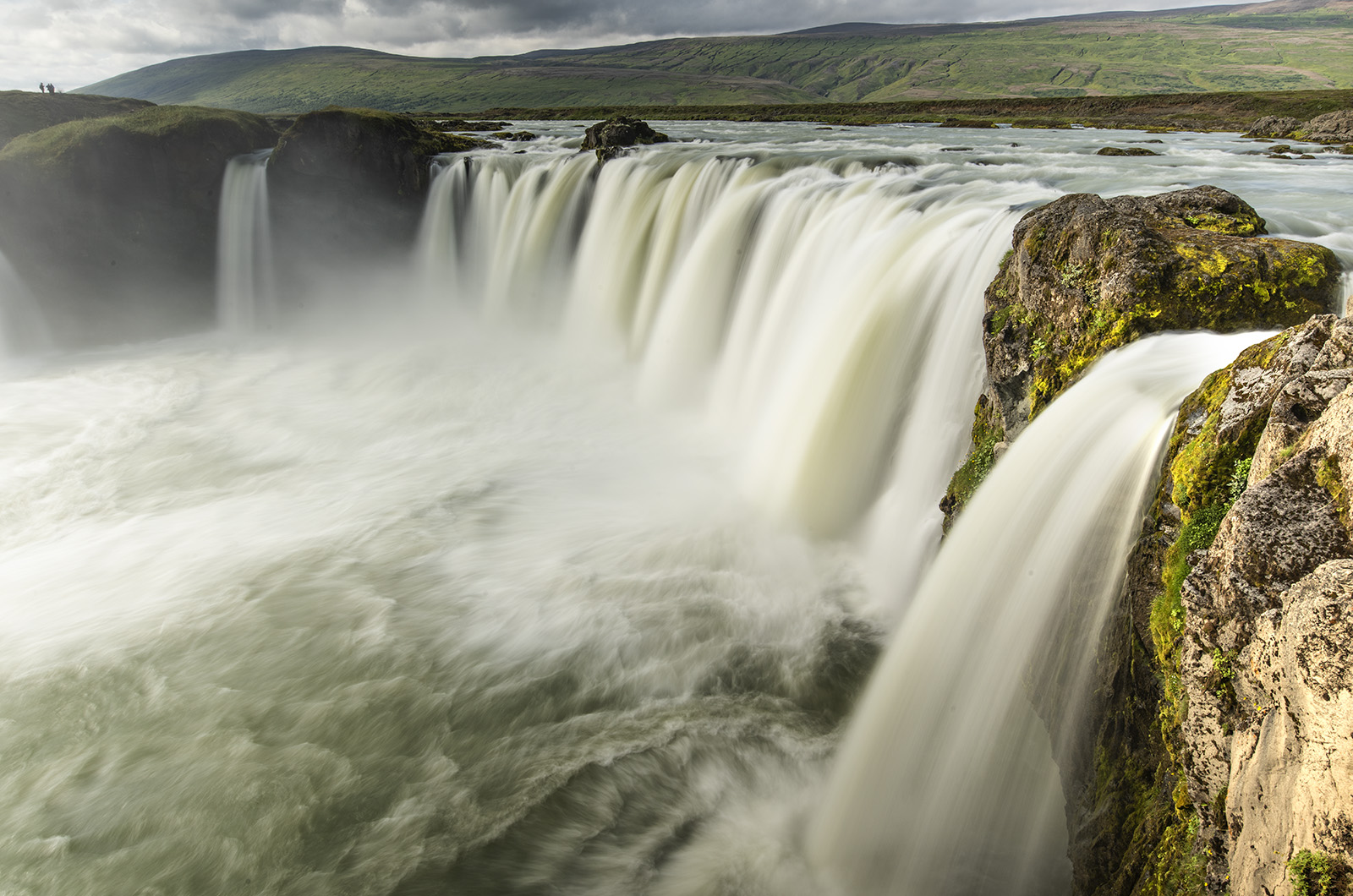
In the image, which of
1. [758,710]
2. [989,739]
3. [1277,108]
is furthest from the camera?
[1277,108]

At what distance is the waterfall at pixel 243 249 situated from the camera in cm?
2069

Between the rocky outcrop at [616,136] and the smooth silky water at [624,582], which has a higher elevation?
the rocky outcrop at [616,136]

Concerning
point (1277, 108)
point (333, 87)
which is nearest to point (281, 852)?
point (1277, 108)

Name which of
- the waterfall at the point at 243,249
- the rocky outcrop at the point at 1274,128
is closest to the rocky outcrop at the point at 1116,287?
the waterfall at the point at 243,249

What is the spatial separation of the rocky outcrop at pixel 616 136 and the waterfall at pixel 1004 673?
17014mm

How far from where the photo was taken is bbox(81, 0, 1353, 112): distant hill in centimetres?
11588

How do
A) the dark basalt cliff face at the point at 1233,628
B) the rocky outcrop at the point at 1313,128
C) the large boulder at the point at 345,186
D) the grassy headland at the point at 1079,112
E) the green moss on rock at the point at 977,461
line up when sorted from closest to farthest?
1. the dark basalt cliff face at the point at 1233,628
2. the green moss on rock at the point at 977,461
3. the large boulder at the point at 345,186
4. the rocky outcrop at the point at 1313,128
5. the grassy headland at the point at 1079,112

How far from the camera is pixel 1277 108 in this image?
36.4m

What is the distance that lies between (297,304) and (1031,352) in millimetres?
21179

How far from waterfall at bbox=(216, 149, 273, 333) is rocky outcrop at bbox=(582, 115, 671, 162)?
386 inches

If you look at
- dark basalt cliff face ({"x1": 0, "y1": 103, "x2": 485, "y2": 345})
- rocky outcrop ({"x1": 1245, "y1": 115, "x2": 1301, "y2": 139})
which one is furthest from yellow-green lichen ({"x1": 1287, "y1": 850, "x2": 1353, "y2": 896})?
rocky outcrop ({"x1": 1245, "y1": 115, "x2": 1301, "y2": 139})

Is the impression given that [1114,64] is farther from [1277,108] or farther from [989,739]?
[989,739]

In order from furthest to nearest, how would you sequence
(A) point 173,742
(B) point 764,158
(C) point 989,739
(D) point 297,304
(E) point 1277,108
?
(E) point 1277,108 < (D) point 297,304 < (B) point 764,158 < (A) point 173,742 < (C) point 989,739

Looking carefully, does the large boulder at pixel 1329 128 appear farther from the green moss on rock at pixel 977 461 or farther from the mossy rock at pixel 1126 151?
the green moss on rock at pixel 977 461
